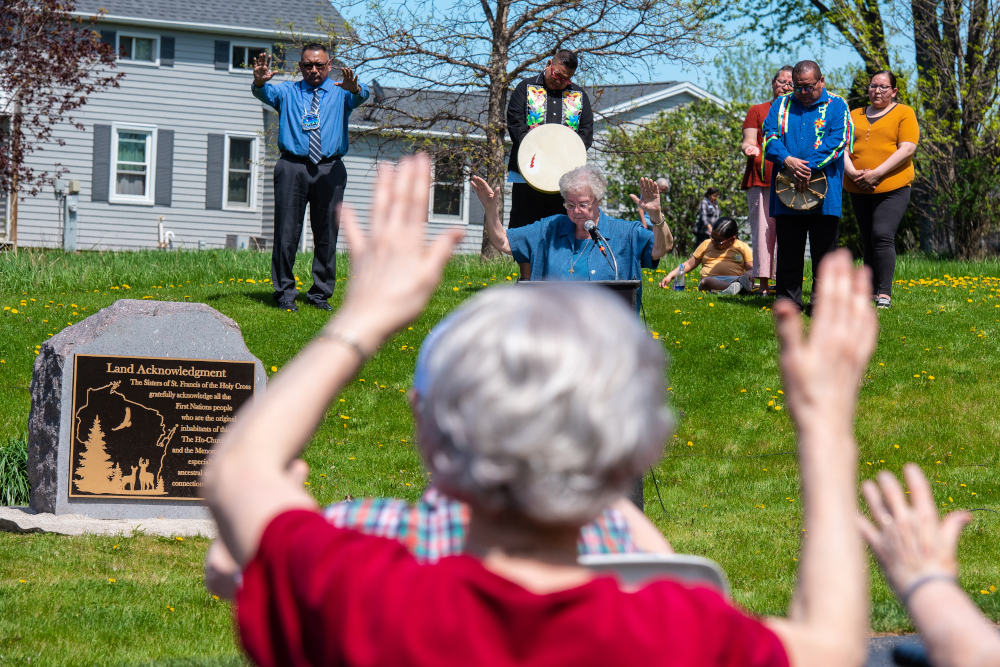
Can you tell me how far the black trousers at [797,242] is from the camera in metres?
9.33

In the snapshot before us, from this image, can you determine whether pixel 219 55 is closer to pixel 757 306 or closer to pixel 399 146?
pixel 399 146

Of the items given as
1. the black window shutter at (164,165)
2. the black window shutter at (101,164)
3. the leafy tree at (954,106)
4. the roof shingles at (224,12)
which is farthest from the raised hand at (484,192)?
the black window shutter at (101,164)

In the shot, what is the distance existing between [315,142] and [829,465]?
860 cm

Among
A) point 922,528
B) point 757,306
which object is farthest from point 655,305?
point 922,528

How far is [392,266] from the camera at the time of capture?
135 centimetres

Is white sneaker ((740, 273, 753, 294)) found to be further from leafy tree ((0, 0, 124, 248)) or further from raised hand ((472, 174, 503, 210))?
leafy tree ((0, 0, 124, 248))

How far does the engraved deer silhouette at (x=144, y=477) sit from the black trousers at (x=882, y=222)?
6.42 metres

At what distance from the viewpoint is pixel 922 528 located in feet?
4.82

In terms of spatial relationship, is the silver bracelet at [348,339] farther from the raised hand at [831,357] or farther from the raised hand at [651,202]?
the raised hand at [651,202]

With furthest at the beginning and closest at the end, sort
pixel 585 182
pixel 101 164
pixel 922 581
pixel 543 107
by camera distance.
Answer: pixel 101 164 < pixel 543 107 < pixel 585 182 < pixel 922 581

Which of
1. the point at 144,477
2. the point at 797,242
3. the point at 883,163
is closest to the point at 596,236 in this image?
the point at 144,477

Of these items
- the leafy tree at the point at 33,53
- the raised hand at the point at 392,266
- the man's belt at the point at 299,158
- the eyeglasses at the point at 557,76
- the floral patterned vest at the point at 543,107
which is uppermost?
the leafy tree at the point at 33,53

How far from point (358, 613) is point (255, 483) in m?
0.22

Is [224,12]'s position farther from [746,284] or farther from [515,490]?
[515,490]
